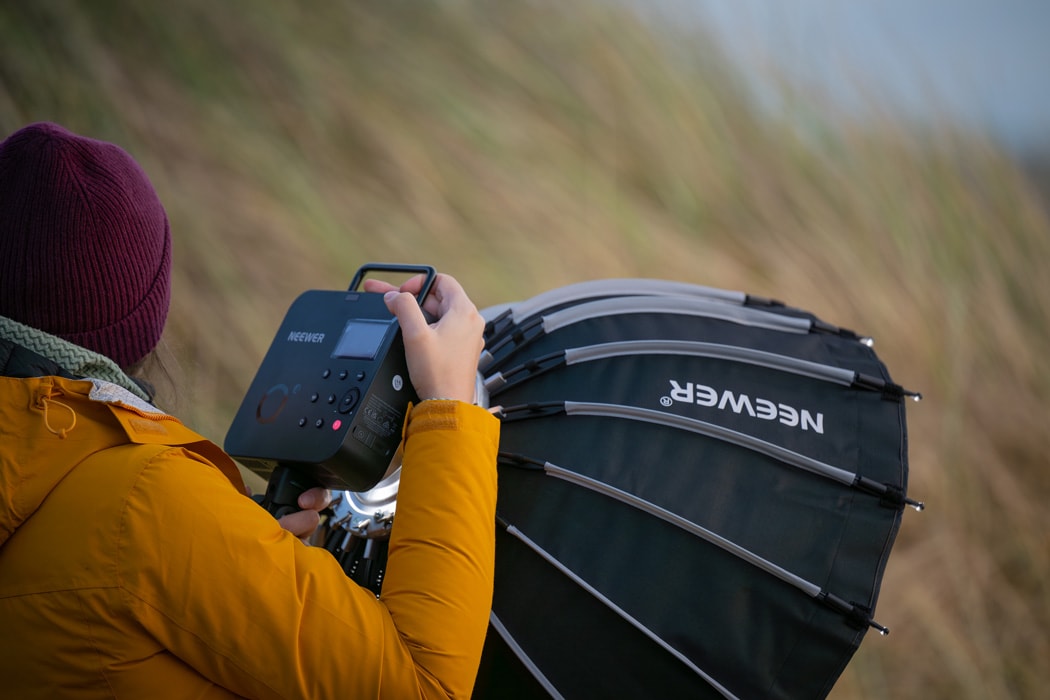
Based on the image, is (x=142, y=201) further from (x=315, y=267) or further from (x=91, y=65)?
(x=91, y=65)

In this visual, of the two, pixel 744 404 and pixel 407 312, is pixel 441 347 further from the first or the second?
pixel 744 404

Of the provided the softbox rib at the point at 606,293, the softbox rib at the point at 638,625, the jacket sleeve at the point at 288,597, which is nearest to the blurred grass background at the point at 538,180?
the softbox rib at the point at 606,293

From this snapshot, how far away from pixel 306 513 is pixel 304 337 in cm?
20

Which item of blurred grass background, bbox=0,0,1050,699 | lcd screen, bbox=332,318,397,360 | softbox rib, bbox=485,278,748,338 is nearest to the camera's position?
lcd screen, bbox=332,318,397,360

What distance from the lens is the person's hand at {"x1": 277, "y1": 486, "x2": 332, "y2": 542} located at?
102 cm

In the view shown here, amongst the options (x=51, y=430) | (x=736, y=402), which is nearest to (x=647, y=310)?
(x=736, y=402)

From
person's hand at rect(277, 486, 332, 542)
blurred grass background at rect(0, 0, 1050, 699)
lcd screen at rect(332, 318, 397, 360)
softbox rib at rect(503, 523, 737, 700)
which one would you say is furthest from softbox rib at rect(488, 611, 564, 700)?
blurred grass background at rect(0, 0, 1050, 699)

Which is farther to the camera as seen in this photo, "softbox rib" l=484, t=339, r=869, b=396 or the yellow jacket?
"softbox rib" l=484, t=339, r=869, b=396

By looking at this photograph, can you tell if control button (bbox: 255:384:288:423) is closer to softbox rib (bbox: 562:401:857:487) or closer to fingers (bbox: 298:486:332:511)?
fingers (bbox: 298:486:332:511)

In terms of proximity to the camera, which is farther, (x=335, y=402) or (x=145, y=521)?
(x=335, y=402)

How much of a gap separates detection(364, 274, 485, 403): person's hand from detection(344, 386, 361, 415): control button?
63mm

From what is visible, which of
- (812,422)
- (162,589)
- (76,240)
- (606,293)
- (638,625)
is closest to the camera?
(162,589)

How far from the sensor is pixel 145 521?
0.78m

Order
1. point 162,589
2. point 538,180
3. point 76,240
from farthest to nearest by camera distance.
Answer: point 538,180 < point 76,240 < point 162,589
